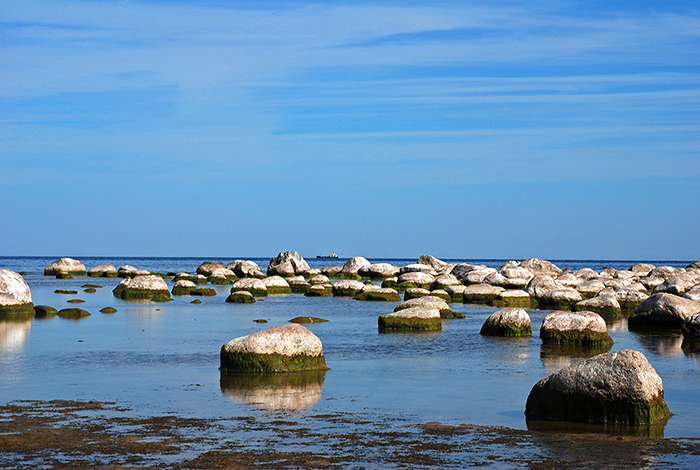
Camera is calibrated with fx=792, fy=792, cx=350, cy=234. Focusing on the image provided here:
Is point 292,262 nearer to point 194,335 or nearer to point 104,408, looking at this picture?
point 194,335

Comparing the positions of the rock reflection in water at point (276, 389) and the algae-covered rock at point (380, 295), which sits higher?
the algae-covered rock at point (380, 295)

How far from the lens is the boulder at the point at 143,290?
48156 millimetres

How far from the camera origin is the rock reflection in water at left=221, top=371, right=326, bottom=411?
50.2 ft

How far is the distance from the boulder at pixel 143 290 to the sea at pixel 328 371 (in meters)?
11.9

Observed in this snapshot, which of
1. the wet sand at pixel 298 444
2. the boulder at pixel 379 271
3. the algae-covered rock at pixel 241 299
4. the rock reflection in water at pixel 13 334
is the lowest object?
the wet sand at pixel 298 444

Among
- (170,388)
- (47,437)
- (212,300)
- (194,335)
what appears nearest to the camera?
(47,437)

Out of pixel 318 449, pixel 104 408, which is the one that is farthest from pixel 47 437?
pixel 318 449

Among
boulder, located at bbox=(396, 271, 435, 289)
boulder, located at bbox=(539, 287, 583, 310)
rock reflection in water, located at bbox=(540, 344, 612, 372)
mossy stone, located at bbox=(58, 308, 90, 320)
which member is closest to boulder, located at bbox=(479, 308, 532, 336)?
rock reflection in water, located at bbox=(540, 344, 612, 372)

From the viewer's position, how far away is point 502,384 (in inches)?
719

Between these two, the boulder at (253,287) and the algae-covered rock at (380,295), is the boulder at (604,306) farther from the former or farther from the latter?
the boulder at (253,287)

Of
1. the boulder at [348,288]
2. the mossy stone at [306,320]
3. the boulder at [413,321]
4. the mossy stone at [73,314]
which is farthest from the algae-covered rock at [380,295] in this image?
the mossy stone at [73,314]

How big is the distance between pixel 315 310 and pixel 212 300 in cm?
858

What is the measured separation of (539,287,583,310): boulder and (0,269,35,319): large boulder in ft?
83.5

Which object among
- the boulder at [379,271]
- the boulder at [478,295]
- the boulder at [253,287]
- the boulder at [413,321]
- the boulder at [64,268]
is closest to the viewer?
the boulder at [413,321]
